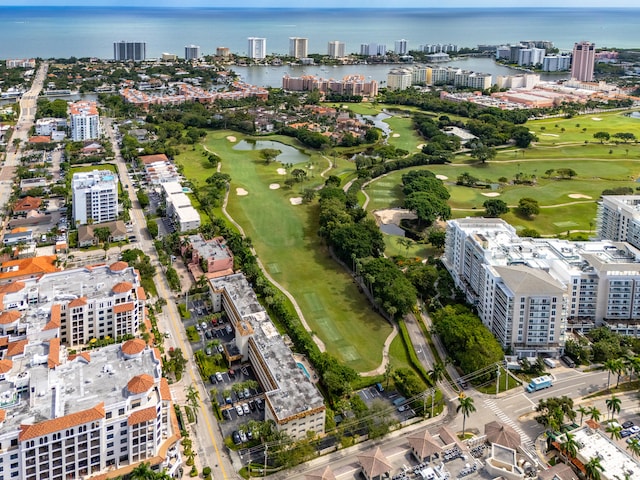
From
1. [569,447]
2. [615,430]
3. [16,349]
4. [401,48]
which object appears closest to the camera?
[569,447]

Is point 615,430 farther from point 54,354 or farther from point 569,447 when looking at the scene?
point 54,354

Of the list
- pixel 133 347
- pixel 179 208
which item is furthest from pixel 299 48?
pixel 133 347

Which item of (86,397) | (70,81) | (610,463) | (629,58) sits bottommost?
(610,463)

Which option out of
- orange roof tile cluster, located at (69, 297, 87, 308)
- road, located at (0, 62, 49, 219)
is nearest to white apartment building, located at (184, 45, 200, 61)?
road, located at (0, 62, 49, 219)

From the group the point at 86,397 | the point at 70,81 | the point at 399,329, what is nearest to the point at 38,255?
the point at 86,397

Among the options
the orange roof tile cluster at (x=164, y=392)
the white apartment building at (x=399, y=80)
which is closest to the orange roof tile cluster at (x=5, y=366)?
the orange roof tile cluster at (x=164, y=392)

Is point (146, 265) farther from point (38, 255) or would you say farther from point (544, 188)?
point (544, 188)
